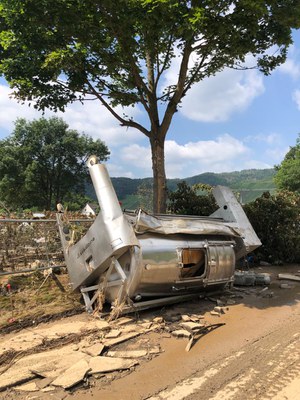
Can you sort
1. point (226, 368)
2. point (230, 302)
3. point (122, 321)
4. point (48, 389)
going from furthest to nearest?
point (230, 302) → point (122, 321) → point (226, 368) → point (48, 389)

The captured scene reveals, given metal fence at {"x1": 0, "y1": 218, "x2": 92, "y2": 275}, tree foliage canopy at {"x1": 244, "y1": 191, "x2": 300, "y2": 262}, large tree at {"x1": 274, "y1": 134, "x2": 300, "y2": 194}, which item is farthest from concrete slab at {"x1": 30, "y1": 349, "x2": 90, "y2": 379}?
large tree at {"x1": 274, "y1": 134, "x2": 300, "y2": 194}

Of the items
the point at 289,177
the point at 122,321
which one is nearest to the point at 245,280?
the point at 122,321

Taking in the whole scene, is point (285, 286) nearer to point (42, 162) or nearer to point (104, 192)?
point (104, 192)

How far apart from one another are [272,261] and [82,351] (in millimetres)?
9694

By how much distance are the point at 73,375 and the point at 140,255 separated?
2.38m

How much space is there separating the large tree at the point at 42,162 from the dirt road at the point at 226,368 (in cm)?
2664

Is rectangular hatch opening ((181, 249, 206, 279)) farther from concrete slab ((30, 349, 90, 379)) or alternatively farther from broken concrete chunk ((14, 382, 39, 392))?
broken concrete chunk ((14, 382, 39, 392))

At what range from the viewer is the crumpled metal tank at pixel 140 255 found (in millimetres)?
6316

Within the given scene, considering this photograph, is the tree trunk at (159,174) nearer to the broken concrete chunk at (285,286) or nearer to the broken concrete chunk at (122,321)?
the broken concrete chunk at (285,286)

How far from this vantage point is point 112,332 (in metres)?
5.75

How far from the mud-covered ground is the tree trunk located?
433cm

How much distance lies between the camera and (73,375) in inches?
168

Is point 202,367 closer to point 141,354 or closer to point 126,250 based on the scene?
point 141,354

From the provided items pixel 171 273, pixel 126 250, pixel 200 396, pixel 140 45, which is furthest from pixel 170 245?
pixel 140 45
